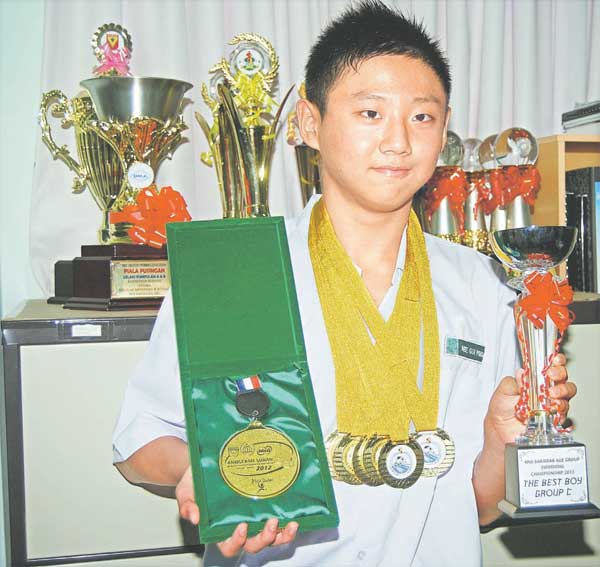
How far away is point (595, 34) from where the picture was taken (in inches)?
87.0

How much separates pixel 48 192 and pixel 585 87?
4.86 ft

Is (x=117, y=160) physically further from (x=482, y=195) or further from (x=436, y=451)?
(x=436, y=451)

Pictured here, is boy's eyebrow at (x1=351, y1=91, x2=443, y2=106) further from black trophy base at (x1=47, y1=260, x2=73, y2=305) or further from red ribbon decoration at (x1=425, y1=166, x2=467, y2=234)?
black trophy base at (x1=47, y1=260, x2=73, y2=305)

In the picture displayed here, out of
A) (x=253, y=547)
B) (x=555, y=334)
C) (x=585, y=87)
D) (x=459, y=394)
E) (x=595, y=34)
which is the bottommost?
(x=253, y=547)

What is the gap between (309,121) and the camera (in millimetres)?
1234

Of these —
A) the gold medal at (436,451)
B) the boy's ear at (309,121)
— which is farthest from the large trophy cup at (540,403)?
the boy's ear at (309,121)

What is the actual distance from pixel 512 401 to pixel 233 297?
404 millimetres

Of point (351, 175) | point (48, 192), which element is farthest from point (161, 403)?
Result: point (48, 192)

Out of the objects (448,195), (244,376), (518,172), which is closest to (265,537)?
(244,376)

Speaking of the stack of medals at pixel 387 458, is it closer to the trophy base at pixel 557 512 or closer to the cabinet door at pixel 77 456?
the trophy base at pixel 557 512

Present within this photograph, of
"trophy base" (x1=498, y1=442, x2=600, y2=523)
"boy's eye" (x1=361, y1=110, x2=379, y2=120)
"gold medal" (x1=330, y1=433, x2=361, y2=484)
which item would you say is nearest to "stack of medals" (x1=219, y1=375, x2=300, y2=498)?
"gold medal" (x1=330, y1=433, x2=361, y2=484)

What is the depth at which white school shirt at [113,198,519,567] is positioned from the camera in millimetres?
1107

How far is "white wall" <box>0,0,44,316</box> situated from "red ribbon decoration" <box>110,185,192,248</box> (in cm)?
43

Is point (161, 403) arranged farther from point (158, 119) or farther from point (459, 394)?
point (158, 119)
